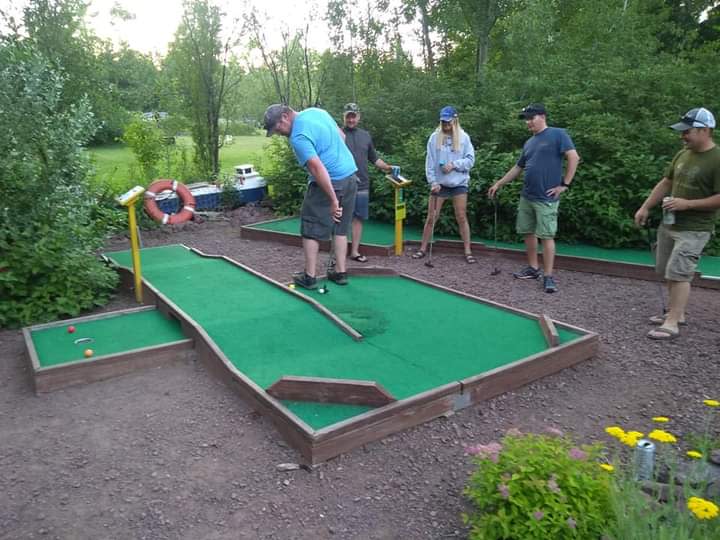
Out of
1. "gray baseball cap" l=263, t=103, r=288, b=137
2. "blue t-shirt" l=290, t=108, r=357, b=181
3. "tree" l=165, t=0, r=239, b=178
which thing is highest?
"tree" l=165, t=0, r=239, b=178

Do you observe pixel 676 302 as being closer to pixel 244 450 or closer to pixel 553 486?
pixel 553 486

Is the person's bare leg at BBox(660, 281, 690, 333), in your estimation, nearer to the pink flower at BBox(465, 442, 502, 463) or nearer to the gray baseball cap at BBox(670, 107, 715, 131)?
the gray baseball cap at BBox(670, 107, 715, 131)

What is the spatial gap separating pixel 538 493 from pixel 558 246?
521 centimetres

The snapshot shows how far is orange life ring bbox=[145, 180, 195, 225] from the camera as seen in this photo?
7.71m

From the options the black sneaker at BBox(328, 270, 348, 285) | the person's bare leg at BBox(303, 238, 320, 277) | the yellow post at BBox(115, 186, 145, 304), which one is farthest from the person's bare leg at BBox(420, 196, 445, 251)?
the yellow post at BBox(115, 186, 145, 304)

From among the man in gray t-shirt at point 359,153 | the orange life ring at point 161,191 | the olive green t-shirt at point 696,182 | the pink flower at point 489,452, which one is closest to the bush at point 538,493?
the pink flower at point 489,452

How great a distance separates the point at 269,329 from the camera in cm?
422

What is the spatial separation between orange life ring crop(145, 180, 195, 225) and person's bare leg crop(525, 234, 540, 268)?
4589mm

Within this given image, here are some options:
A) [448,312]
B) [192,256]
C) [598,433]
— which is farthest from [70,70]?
[598,433]

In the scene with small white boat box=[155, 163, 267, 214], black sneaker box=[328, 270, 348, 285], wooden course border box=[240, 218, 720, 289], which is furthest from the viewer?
small white boat box=[155, 163, 267, 214]

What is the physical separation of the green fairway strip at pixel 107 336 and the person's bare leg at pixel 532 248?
3.50 metres

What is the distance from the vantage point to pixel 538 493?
2.14 meters

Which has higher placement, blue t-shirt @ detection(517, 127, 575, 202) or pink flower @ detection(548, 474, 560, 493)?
blue t-shirt @ detection(517, 127, 575, 202)

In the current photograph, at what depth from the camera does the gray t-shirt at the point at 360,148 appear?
6.32 m
